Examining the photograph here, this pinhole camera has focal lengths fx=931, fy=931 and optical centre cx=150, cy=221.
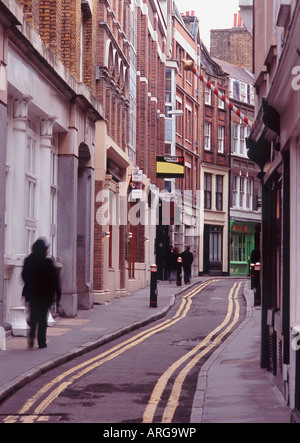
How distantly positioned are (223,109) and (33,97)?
47.7m

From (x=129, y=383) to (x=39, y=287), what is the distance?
3799 mm

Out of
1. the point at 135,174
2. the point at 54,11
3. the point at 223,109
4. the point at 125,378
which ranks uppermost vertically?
the point at 223,109

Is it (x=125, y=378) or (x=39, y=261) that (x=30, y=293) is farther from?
(x=125, y=378)

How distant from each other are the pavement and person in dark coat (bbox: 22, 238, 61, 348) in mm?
417

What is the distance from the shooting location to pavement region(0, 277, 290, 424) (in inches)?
409

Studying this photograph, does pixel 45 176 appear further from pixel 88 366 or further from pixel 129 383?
pixel 129 383

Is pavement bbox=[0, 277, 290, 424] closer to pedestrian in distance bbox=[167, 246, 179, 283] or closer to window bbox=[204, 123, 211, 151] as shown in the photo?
pedestrian in distance bbox=[167, 246, 179, 283]

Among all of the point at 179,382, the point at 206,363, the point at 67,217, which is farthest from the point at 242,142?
the point at 179,382

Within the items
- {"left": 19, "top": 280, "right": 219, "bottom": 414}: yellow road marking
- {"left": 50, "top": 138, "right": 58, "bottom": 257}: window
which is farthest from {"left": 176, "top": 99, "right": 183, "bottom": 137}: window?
Result: {"left": 50, "top": 138, "right": 58, "bottom": 257}: window

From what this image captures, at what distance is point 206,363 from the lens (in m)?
15.5

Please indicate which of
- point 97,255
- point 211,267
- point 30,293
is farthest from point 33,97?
point 211,267

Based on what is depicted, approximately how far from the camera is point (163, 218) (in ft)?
166

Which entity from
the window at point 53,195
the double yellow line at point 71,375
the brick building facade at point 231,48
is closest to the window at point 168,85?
the brick building facade at point 231,48

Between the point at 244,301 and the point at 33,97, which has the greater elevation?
the point at 33,97
